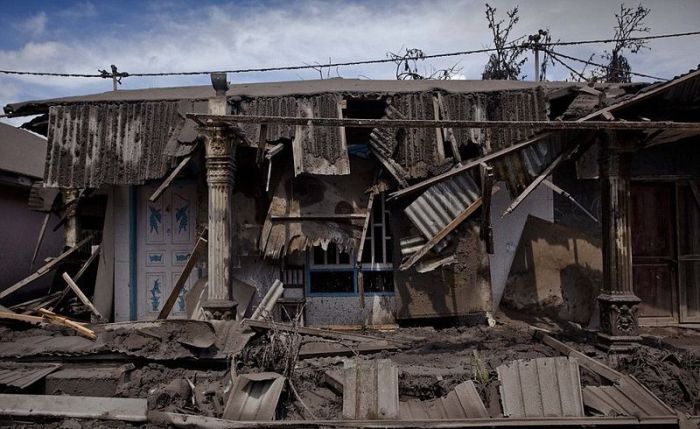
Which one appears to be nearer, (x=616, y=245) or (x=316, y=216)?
(x=616, y=245)

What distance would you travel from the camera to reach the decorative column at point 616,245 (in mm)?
6121

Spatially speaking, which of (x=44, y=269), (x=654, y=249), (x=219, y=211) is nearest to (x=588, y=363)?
(x=654, y=249)

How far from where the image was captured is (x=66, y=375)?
17.6 feet

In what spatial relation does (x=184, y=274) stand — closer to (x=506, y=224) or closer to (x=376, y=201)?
(x=376, y=201)

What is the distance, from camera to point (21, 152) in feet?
42.2

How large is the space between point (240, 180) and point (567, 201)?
5.93m

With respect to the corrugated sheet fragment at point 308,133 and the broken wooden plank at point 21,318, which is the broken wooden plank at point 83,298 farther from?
the corrugated sheet fragment at point 308,133

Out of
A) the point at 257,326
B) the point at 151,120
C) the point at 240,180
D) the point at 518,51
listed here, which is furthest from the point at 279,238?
the point at 518,51

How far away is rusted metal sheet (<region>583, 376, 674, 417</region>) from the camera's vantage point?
457cm

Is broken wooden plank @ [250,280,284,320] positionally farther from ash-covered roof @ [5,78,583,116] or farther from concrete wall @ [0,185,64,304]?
concrete wall @ [0,185,64,304]

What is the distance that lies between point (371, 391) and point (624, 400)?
2706 mm

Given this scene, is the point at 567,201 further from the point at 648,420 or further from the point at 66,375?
the point at 66,375

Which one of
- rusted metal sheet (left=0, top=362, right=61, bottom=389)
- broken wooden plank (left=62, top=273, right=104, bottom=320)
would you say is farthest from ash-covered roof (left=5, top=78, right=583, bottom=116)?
rusted metal sheet (left=0, top=362, right=61, bottom=389)

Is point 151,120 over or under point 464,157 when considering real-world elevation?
over
